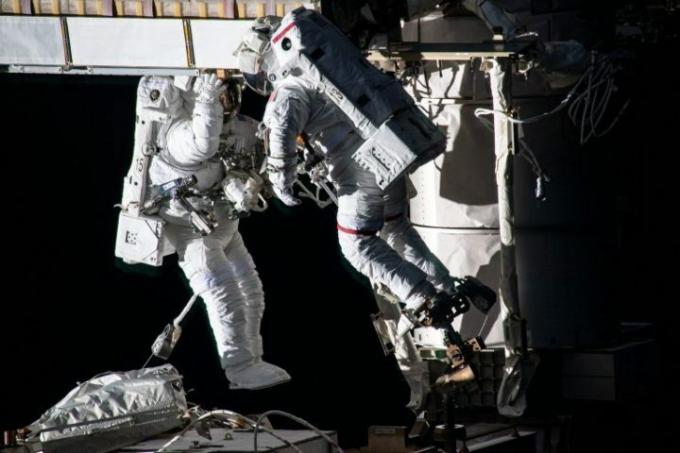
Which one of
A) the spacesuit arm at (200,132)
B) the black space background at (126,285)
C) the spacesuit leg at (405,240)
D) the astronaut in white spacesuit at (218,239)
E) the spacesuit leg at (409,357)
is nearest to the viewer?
the spacesuit arm at (200,132)

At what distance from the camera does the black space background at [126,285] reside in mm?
7965

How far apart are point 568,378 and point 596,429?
0.26 meters

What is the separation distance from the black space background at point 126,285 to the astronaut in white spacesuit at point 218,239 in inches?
21.5

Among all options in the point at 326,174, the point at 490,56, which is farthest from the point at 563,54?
the point at 326,174

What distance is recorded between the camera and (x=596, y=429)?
7.57 metres

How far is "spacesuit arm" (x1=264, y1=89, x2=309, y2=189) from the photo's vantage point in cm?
639

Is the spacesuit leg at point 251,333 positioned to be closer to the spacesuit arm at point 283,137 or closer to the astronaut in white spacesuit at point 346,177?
the astronaut in white spacesuit at point 346,177

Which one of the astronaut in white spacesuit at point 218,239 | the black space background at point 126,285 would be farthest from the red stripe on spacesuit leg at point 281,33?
the black space background at point 126,285

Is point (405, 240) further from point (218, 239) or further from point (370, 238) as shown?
point (218, 239)

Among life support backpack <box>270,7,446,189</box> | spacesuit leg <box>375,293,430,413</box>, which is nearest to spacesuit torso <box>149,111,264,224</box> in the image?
life support backpack <box>270,7,446,189</box>

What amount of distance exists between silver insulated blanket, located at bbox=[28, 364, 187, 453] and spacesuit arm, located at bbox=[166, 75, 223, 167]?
0.89 metres

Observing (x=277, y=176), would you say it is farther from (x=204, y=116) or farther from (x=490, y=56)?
(x=490, y=56)

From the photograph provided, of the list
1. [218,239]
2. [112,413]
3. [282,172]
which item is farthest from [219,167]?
[112,413]

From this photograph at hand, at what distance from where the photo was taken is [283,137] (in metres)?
6.39
